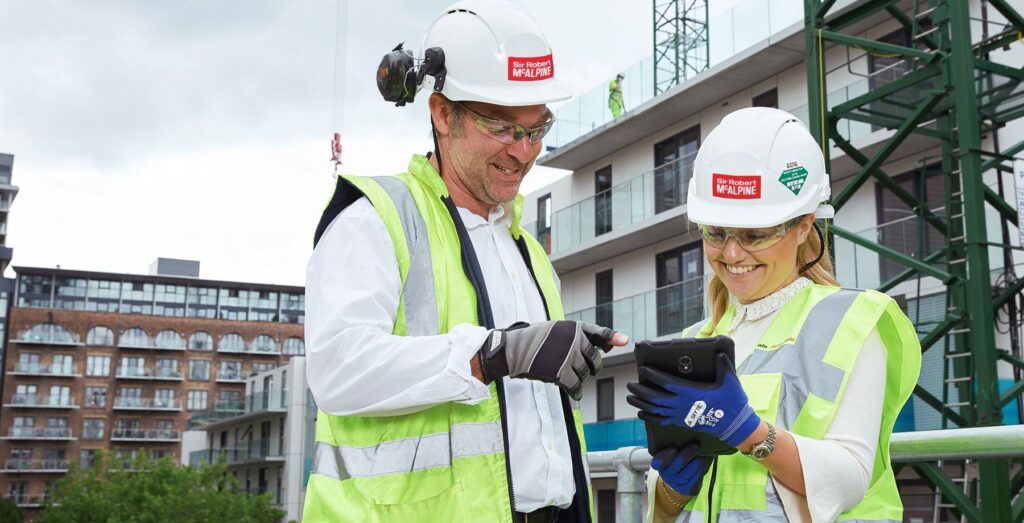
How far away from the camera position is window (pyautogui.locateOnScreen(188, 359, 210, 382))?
89125 millimetres

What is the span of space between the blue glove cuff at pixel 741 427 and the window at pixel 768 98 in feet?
68.2

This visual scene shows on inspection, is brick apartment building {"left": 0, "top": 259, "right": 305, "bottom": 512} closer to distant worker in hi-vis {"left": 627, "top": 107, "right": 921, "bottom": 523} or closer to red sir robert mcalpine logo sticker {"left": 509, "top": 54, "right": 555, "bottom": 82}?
red sir robert mcalpine logo sticker {"left": 509, "top": 54, "right": 555, "bottom": 82}

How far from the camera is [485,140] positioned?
2848 millimetres

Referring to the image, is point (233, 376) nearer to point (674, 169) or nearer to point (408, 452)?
point (674, 169)

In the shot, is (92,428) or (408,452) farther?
(92,428)

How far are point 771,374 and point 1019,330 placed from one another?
14.7 metres

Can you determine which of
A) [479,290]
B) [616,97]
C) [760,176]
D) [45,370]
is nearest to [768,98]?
[616,97]

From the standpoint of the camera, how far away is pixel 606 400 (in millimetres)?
26953

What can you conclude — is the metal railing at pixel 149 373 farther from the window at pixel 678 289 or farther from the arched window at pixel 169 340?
the window at pixel 678 289

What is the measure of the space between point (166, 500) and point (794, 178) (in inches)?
1909

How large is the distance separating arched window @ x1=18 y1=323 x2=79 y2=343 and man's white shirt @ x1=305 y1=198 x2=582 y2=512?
91655 millimetres

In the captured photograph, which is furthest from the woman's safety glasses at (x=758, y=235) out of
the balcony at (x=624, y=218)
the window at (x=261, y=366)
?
the window at (x=261, y=366)

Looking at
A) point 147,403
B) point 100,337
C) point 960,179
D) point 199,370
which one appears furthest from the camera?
point 199,370

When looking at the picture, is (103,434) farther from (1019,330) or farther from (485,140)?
(485,140)
